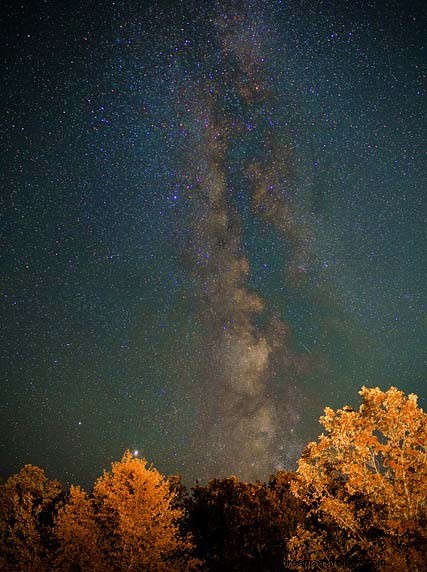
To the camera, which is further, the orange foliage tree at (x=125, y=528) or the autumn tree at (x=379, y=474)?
the orange foliage tree at (x=125, y=528)

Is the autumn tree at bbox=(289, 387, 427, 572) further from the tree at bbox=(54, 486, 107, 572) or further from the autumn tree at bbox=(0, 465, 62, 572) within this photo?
the autumn tree at bbox=(0, 465, 62, 572)

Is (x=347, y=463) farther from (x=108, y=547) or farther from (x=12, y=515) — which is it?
(x=12, y=515)

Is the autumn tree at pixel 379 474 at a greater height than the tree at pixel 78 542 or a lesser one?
greater

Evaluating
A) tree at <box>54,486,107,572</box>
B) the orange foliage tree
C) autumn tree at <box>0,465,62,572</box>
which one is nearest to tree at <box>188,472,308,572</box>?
the orange foliage tree

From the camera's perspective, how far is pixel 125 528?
74.5 ft

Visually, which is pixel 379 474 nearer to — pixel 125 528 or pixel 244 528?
pixel 125 528

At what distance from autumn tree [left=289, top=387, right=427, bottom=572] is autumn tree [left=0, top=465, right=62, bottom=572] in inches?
809

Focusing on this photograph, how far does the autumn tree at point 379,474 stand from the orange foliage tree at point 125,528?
36.0ft

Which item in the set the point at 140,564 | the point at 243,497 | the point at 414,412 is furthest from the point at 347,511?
the point at 243,497

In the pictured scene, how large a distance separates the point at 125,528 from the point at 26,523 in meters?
10.4

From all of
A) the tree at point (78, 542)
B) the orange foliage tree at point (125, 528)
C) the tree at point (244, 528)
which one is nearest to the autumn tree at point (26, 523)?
the tree at point (78, 542)

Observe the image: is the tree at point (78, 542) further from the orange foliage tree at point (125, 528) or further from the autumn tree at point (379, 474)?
the autumn tree at point (379, 474)

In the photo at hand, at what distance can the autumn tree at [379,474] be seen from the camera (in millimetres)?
12680

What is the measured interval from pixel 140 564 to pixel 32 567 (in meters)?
8.37
